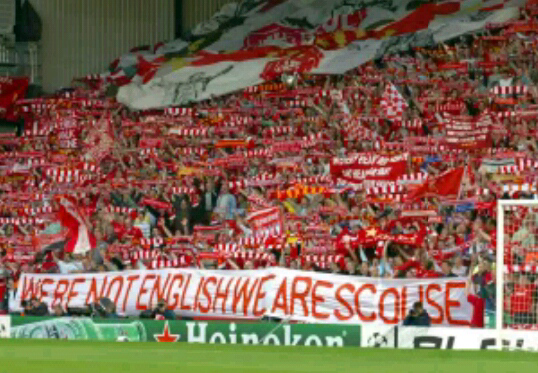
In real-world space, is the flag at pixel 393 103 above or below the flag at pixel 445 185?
above

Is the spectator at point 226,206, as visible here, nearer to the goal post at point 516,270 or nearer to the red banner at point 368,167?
the red banner at point 368,167

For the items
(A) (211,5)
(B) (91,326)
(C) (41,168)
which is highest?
(A) (211,5)

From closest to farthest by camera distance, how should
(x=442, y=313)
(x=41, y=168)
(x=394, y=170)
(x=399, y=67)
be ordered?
(x=442, y=313)
(x=394, y=170)
(x=399, y=67)
(x=41, y=168)

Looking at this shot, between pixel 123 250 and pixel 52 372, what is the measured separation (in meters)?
13.9

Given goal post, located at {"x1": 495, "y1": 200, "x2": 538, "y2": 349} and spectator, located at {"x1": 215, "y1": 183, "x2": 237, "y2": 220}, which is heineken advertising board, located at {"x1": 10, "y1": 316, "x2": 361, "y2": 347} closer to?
goal post, located at {"x1": 495, "y1": 200, "x2": 538, "y2": 349}

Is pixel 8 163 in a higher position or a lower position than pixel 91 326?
higher

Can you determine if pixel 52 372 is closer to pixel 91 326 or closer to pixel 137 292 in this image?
pixel 91 326

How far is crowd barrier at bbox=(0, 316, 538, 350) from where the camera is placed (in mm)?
14539

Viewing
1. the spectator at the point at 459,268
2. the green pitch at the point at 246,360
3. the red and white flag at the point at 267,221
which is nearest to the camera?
the green pitch at the point at 246,360

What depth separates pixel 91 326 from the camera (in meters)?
17.9

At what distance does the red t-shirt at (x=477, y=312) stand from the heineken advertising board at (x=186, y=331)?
196 centimetres

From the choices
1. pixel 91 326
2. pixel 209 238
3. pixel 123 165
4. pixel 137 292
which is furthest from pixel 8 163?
pixel 91 326

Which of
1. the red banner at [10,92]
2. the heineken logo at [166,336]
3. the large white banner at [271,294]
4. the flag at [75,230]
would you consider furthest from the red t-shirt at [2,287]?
the red banner at [10,92]

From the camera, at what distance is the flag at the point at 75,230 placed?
2423cm
